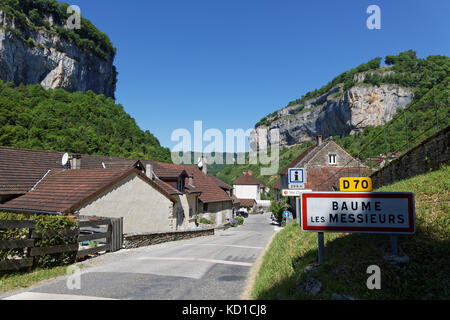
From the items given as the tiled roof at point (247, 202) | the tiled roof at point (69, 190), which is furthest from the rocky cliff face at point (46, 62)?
the tiled roof at point (69, 190)

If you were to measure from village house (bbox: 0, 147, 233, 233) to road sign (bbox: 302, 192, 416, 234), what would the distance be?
1211 cm

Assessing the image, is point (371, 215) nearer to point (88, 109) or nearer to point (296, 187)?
point (296, 187)

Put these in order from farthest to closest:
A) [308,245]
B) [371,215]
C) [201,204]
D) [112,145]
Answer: [112,145] → [201,204] → [308,245] → [371,215]

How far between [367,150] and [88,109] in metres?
65.7

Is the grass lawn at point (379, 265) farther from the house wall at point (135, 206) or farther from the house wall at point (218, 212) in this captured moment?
the house wall at point (218, 212)

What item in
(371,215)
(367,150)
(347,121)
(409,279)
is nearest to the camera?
(409,279)

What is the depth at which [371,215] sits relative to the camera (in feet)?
16.3

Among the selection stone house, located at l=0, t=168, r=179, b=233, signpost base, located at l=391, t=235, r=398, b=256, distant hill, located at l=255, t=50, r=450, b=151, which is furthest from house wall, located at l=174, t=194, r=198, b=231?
distant hill, located at l=255, t=50, r=450, b=151

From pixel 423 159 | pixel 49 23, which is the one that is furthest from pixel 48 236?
pixel 49 23

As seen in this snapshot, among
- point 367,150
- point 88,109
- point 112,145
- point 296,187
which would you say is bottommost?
point 296,187

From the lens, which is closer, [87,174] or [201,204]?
[87,174]

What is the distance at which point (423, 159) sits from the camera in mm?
10305

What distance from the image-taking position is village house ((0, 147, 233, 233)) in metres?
14.6
